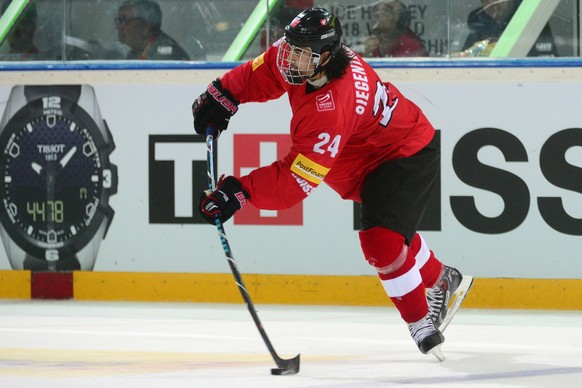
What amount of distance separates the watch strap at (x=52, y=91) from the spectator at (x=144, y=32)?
0.34 m

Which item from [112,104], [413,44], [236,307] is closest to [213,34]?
[112,104]

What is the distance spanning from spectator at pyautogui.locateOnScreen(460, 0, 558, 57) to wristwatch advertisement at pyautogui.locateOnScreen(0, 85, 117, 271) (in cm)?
196

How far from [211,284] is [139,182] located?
662 mm

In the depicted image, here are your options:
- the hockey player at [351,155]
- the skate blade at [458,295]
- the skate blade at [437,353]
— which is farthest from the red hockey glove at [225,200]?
the skate blade at [458,295]

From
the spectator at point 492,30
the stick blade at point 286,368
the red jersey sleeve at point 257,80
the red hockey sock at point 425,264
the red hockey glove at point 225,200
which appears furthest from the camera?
the spectator at point 492,30

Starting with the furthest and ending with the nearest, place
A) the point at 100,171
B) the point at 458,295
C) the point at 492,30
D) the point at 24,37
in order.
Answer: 1. the point at 24,37
2. the point at 100,171
3. the point at 492,30
4. the point at 458,295

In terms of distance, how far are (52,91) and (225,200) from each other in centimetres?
294

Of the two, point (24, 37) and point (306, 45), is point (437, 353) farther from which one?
point (24, 37)

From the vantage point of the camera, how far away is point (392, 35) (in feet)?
20.2

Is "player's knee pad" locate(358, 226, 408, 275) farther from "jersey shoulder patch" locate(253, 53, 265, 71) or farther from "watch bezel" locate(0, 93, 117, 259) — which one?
"watch bezel" locate(0, 93, 117, 259)

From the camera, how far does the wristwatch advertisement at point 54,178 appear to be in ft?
20.9

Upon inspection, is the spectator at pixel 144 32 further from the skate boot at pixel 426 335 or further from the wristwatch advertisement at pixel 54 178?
the skate boot at pixel 426 335

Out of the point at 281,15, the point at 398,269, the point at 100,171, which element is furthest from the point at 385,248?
the point at 100,171

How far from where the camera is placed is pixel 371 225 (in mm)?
4074
